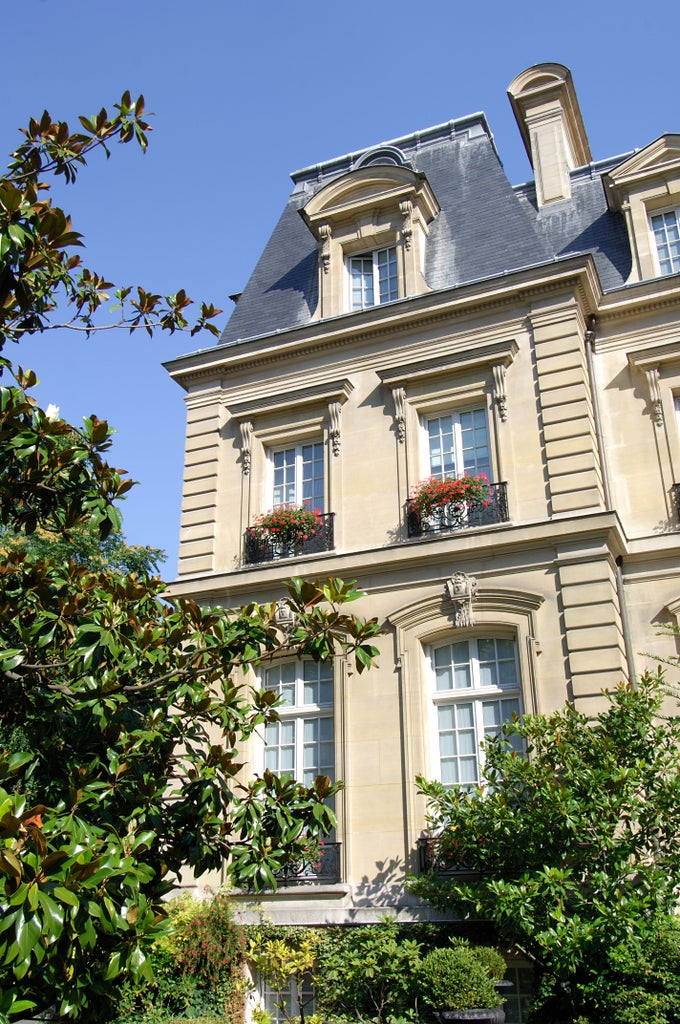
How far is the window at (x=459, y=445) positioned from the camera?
1413 cm

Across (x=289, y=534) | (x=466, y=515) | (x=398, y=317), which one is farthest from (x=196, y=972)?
(x=398, y=317)

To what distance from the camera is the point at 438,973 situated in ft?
32.0

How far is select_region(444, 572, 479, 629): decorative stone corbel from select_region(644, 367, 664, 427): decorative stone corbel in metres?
3.83

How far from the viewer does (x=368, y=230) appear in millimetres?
16406

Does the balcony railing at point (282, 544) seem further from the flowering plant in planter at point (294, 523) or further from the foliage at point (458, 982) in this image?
the foliage at point (458, 982)

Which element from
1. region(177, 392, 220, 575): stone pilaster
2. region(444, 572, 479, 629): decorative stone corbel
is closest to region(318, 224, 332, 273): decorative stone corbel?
region(177, 392, 220, 575): stone pilaster

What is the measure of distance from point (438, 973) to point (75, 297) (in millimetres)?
7416

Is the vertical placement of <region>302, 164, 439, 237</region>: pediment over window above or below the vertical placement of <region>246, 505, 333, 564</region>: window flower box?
above

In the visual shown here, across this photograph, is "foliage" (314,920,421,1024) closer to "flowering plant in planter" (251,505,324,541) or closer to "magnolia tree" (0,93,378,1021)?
"magnolia tree" (0,93,378,1021)

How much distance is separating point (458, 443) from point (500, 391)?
1.01 m

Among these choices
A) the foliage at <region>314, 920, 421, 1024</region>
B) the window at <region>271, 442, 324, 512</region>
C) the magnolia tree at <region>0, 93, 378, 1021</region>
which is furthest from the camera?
the window at <region>271, 442, 324, 512</region>

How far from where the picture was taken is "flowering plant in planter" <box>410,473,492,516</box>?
1338cm

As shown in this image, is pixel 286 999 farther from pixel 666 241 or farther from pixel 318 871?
pixel 666 241

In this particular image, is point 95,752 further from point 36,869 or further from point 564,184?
point 564,184
